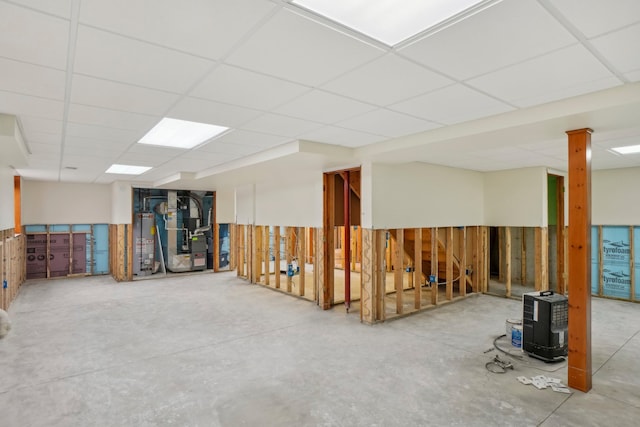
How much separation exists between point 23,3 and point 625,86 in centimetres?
357

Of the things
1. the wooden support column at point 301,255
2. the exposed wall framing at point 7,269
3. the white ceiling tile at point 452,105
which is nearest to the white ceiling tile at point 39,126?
the exposed wall framing at point 7,269

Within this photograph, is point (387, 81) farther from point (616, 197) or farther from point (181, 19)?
point (616, 197)

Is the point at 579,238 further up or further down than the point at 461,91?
further down

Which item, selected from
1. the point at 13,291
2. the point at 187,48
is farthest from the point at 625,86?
the point at 13,291

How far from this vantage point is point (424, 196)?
5781mm

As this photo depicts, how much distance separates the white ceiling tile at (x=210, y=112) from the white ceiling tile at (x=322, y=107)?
0.34 metres

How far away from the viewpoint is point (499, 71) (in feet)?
7.32

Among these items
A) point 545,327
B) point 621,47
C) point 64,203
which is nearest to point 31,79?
point 621,47

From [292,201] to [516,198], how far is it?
4256mm

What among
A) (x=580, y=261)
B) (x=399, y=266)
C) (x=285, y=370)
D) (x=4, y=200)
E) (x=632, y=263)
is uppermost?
(x=4, y=200)

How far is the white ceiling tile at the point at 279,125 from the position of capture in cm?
325

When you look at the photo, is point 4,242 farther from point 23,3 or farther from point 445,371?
point 445,371

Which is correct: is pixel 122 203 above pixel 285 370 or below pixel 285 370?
above

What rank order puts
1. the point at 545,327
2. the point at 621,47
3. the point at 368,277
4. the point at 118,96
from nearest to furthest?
the point at 621,47
the point at 118,96
the point at 545,327
the point at 368,277
